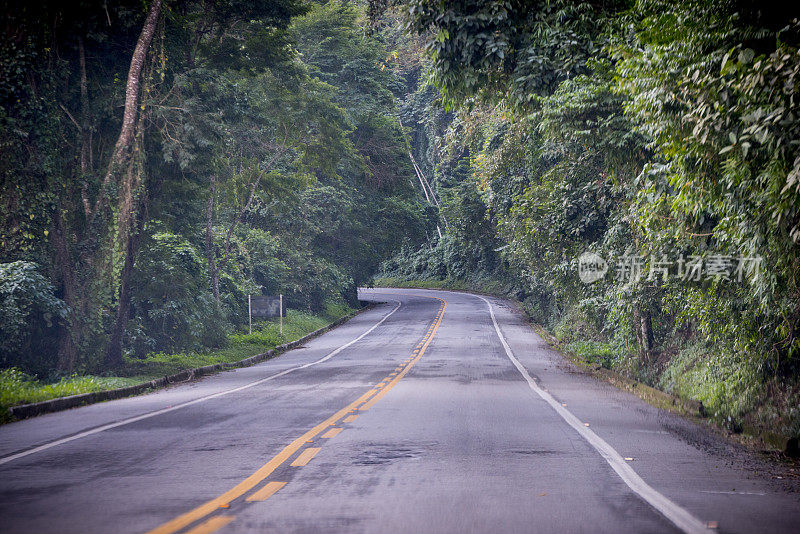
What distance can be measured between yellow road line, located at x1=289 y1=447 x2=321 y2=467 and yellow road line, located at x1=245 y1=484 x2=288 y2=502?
87 cm

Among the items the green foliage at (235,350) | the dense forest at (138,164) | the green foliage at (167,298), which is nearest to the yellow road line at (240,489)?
the dense forest at (138,164)

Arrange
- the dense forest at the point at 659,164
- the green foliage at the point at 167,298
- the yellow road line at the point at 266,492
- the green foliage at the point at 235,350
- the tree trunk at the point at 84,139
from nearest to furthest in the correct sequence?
the yellow road line at the point at 266,492, the dense forest at the point at 659,164, the tree trunk at the point at 84,139, the green foliage at the point at 235,350, the green foliage at the point at 167,298

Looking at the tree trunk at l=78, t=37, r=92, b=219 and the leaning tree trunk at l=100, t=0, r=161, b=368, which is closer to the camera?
the tree trunk at l=78, t=37, r=92, b=219

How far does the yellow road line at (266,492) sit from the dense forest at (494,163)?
5479 mm

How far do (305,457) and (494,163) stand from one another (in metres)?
22.2

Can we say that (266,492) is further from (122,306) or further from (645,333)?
(122,306)

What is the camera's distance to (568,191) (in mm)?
20641

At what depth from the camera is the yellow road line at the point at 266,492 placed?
6.25 m

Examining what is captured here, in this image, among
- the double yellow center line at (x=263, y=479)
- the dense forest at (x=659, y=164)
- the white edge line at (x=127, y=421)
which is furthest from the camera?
the dense forest at (x=659, y=164)

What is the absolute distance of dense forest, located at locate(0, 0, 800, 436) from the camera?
30.5 ft

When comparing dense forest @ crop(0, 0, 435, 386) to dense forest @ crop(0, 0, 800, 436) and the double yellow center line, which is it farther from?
the double yellow center line

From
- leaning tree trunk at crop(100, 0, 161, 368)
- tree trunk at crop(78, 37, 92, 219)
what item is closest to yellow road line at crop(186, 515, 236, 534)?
leaning tree trunk at crop(100, 0, 161, 368)

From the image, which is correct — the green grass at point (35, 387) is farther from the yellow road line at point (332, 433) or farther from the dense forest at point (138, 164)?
the yellow road line at point (332, 433)

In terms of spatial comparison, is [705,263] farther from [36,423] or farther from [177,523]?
[36,423]
